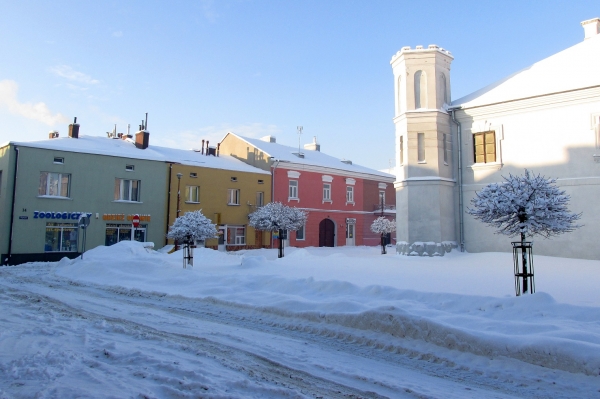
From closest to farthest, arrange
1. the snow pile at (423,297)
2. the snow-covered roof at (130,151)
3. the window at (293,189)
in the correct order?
the snow pile at (423,297), the snow-covered roof at (130,151), the window at (293,189)

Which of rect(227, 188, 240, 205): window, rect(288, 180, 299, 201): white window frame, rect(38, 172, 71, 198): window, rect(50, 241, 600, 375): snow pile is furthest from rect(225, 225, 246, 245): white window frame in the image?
rect(50, 241, 600, 375): snow pile

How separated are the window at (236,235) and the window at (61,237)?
10.3m

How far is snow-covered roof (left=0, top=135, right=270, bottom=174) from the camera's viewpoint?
87.4ft

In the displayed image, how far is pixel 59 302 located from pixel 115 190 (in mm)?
19396

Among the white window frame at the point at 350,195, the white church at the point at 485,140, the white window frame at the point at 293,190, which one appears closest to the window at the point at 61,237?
the white window frame at the point at 293,190

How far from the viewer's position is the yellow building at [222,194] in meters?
30.6

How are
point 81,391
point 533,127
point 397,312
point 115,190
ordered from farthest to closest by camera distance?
1. point 115,190
2. point 533,127
3. point 397,312
4. point 81,391

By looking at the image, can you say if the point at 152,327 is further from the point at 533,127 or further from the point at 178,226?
the point at 533,127

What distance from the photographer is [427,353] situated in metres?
6.39

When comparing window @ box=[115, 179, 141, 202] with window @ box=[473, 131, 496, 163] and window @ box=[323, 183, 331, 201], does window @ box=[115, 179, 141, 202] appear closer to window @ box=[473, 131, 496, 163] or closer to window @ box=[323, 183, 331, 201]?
window @ box=[323, 183, 331, 201]

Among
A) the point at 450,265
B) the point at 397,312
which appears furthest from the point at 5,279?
the point at 450,265

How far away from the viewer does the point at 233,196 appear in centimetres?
3378

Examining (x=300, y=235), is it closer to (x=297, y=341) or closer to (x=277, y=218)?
(x=277, y=218)

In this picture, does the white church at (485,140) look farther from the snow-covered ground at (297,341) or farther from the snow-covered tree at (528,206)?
the snow-covered tree at (528,206)
